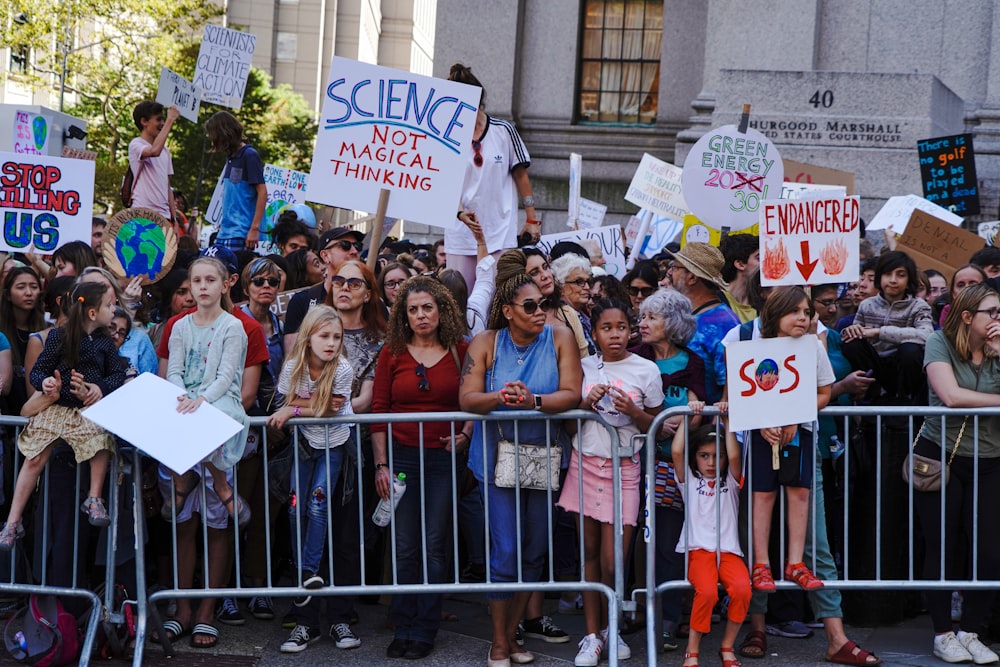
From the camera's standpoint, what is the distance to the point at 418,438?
22.8ft

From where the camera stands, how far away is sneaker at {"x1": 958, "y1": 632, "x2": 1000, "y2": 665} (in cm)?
674

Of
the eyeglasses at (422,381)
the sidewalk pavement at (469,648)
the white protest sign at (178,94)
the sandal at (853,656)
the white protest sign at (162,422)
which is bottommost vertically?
the sidewalk pavement at (469,648)

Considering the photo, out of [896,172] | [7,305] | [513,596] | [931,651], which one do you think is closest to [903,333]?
[931,651]

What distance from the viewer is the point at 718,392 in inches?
280

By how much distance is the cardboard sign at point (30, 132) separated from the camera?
43.6 ft

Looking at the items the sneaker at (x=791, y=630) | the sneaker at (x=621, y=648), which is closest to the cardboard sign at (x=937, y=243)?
the sneaker at (x=791, y=630)

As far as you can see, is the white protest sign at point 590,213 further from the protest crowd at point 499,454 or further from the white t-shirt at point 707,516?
the white t-shirt at point 707,516

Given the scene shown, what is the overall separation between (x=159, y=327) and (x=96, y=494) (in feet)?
5.22

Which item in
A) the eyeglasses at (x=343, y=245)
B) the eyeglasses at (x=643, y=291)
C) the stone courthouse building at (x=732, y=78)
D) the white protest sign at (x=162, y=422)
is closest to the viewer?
the white protest sign at (x=162, y=422)

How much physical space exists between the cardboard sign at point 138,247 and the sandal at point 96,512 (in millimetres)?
2599

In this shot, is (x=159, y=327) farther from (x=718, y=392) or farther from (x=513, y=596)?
(x=718, y=392)

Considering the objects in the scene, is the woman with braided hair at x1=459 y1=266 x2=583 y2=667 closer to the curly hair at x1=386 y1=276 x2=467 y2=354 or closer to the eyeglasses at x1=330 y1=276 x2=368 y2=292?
the curly hair at x1=386 y1=276 x2=467 y2=354

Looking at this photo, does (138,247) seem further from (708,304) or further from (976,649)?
(976,649)

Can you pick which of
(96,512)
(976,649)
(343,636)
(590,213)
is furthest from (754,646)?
(590,213)
